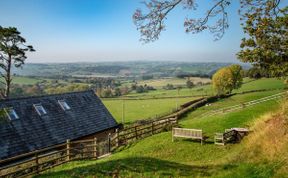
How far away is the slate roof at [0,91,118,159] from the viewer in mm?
20438

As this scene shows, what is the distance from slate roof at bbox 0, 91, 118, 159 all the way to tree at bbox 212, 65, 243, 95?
50812mm

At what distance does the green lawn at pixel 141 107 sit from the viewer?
188 ft

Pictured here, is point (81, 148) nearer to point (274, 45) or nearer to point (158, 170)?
point (158, 170)

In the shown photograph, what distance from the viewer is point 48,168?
52.3 feet

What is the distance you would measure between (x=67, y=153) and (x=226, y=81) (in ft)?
203

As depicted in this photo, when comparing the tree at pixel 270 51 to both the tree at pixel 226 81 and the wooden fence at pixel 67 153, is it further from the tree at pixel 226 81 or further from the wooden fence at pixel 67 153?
the tree at pixel 226 81

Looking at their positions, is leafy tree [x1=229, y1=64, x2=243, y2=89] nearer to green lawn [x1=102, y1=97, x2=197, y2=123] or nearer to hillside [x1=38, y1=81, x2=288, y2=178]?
green lawn [x1=102, y1=97, x2=197, y2=123]

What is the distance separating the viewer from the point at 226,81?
2911 inches

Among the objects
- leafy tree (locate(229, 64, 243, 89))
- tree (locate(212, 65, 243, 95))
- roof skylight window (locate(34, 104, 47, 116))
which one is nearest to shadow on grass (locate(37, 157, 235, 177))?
roof skylight window (locate(34, 104, 47, 116))

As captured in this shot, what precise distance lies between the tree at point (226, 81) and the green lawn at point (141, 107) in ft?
34.3

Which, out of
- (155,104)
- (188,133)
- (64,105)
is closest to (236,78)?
(155,104)

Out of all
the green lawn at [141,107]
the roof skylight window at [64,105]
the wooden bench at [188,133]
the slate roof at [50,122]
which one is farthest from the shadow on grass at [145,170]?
the green lawn at [141,107]

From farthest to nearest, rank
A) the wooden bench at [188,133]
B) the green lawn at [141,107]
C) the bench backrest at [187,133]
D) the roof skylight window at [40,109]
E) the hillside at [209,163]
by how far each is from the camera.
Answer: the green lawn at [141,107] → the roof skylight window at [40,109] → the bench backrest at [187,133] → the wooden bench at [188,133] → the hillside at [209,163]

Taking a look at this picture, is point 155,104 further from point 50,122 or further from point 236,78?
point 50,122
